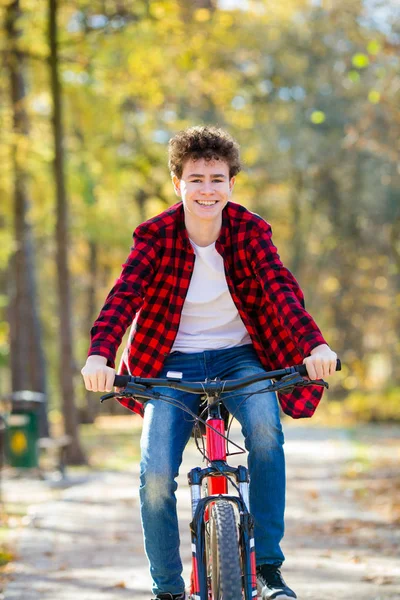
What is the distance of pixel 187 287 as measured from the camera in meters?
4.39

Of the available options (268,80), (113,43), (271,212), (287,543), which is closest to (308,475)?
(287,543)

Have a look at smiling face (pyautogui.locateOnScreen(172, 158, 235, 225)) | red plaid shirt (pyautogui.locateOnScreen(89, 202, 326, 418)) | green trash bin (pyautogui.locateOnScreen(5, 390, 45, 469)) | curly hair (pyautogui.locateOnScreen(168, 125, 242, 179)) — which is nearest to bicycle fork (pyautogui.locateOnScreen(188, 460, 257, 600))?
red plaid shirt (pyautogui.locateOnScreen(89, 202, 326, 418))

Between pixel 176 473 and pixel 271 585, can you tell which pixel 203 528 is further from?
pixel 271 585

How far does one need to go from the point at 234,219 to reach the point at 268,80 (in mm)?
22043

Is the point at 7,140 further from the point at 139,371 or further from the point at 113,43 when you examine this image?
the point at 139,371

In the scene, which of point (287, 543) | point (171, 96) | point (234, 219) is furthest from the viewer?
point (171, 96)

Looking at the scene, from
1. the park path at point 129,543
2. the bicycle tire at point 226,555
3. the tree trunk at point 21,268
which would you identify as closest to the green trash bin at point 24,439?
the park path at point 129,543

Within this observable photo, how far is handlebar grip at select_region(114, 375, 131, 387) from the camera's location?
3.76 meters

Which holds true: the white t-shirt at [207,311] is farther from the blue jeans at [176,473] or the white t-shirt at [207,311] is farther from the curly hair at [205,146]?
the curly hair at [205,146]

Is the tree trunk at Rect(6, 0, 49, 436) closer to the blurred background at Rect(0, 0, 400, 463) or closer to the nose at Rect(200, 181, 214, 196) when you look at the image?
the blurred background at Rect(0, 0, 400, 463)

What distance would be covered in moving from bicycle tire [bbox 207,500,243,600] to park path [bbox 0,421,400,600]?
210 cm

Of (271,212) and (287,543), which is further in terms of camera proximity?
(271,212)

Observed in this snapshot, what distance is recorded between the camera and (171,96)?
22.3 meters

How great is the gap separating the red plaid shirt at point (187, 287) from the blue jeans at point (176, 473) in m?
0.21
